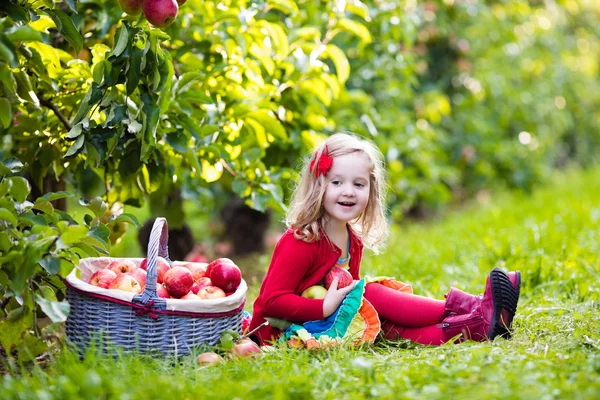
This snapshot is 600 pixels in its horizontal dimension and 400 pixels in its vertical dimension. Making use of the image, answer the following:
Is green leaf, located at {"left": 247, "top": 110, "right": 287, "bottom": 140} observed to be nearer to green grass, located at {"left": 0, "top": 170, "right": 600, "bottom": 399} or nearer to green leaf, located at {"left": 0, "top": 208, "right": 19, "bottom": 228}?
green grass, located at {"left": 0, "top": 170, "right": 600, "bottom": 399}

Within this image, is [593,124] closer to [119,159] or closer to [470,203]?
[470,203]

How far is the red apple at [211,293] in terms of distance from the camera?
8.30 feet

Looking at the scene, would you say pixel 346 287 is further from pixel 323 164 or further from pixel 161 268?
pixel 161 268

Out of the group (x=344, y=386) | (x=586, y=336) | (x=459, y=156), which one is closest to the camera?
(x=344, y=386)

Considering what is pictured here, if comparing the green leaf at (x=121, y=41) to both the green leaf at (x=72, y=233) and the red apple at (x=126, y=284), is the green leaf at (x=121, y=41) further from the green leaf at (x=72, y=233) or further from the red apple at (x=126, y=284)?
the red apple at (x=126, y=284)

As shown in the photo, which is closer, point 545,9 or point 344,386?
point 344,386

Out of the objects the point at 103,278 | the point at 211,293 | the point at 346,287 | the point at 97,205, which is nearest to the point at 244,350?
the point at 211,293

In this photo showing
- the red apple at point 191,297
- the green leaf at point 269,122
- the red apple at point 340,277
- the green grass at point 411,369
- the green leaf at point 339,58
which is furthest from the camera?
the green leaf at point 339,58

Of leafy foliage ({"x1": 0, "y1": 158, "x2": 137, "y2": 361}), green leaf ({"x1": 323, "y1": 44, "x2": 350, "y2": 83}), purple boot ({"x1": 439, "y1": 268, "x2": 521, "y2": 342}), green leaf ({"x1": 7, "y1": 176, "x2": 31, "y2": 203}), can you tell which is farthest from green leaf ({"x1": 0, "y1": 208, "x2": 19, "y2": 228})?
green leaf ({"x1": 323, "y1": 44, "x2": 350, "y2": 83})

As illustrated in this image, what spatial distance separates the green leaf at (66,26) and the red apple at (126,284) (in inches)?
31.3

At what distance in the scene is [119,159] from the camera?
282 cm

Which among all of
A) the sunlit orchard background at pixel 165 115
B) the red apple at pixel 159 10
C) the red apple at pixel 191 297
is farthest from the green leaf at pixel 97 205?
the red apple at pixel 159 10

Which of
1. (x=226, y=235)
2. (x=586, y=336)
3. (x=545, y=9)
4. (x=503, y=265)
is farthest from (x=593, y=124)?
(x=586, y=336)

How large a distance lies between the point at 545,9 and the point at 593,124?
2790 mm
